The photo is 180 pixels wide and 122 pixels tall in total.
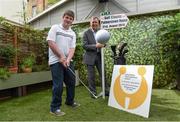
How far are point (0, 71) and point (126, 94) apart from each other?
2382 mm

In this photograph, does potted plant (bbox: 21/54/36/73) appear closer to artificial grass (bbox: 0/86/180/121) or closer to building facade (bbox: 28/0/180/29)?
artificial grass (bbox: 0/86/180/121)

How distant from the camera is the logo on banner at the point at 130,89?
398cm

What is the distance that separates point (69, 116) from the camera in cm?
387

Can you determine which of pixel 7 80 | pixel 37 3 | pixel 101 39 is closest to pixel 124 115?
pixel 101 39

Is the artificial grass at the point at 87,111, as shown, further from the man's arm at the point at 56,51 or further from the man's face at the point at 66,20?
the man's face at the point at 66,20

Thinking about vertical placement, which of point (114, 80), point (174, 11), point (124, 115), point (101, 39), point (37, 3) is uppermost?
point (37, 3)

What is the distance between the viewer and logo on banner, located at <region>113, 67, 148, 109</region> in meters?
3.98

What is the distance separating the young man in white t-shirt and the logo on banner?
76cm

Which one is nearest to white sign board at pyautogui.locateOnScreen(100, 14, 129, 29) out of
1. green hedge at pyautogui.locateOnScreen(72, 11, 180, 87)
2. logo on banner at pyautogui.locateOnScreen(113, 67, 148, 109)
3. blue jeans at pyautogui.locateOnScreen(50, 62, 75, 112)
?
green hedge at pyautogui.locateOnScreen(72, 11, 180, 87)

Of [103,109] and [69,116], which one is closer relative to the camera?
[69,116]

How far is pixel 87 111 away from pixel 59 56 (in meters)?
0.94

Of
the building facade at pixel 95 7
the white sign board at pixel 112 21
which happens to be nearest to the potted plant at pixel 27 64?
the white sign board at pixel 112 21

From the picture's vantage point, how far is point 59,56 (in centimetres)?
387

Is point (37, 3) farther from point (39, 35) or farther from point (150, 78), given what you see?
point (150, 78)
